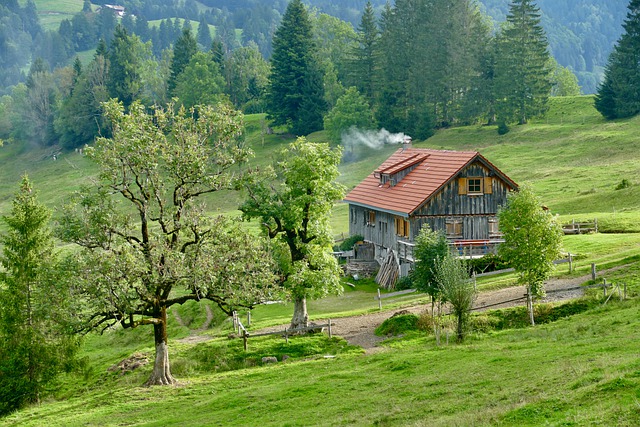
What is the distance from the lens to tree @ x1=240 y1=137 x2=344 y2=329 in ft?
133

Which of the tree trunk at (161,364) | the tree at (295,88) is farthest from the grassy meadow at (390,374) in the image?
the tree at (295,88)

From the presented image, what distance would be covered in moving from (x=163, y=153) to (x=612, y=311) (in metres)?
21.0

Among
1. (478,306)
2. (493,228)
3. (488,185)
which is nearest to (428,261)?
(478,306)

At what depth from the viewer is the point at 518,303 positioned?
4178 centimetres

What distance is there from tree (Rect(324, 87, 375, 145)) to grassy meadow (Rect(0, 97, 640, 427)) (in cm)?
5727

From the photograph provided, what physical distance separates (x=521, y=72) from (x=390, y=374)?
8673 centimetres

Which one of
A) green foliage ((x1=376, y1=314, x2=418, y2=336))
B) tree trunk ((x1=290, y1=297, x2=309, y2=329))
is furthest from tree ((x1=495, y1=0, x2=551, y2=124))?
tree trunk ((x1=290, y1=297, x2=309, y2=329))

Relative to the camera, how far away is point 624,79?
343 ft

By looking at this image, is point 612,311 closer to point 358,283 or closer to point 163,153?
point 163,153

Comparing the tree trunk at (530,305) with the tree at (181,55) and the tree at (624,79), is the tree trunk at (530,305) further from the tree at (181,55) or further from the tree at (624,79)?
the tree at (181,55)

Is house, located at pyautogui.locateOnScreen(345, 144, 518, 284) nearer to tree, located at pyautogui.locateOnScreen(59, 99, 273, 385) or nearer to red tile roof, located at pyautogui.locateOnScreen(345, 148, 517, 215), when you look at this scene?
red tile roof, located at pyautogui.locateOnScreen(345, 148, 517, 215)

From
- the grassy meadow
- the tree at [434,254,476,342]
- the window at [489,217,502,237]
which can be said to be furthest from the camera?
the window at [489,217,502,237]

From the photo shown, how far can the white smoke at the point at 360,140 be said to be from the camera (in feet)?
385

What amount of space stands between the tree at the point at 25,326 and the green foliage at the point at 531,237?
2181 centimetres
